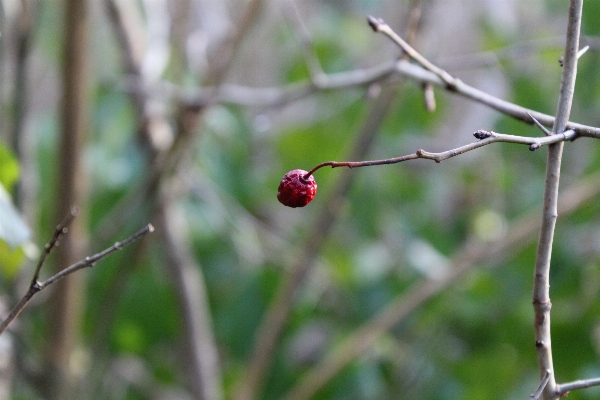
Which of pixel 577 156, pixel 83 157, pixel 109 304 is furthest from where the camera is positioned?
pixel 577 156

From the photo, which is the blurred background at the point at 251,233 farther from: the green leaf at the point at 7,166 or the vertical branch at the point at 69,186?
the green leaf at the point at 7,166

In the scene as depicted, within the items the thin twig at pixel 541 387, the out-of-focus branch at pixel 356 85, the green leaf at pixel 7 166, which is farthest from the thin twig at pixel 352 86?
the green leaf at pixel 7 166

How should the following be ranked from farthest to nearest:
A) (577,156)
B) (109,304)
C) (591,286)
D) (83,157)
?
(577,156)
(591,286)
(109,304)
(83,157)

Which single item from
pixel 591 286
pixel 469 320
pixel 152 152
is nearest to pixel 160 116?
pixel 152 152

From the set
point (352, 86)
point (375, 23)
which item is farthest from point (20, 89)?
point (375, 23)

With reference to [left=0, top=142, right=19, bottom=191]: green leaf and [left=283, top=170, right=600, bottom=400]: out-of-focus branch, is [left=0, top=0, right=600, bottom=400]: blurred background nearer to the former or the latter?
[left=283, top=170, right=600, bottom=400]: out-of-focus branch

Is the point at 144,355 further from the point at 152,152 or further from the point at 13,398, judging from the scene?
the point at 152,152

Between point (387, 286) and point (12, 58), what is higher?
point (12, 58)
